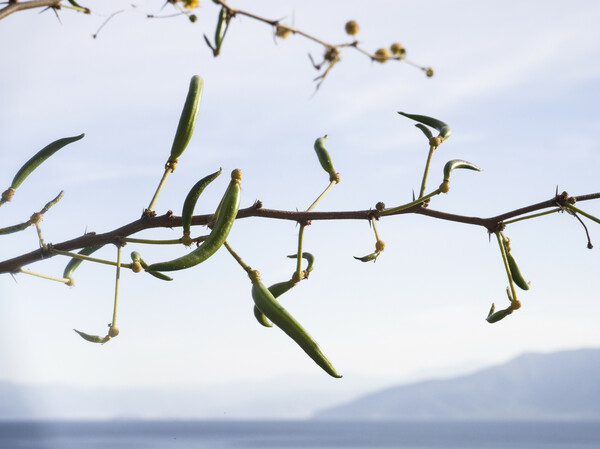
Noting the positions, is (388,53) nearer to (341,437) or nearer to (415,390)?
(341,437)

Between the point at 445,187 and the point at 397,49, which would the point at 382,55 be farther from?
the point at 445,187

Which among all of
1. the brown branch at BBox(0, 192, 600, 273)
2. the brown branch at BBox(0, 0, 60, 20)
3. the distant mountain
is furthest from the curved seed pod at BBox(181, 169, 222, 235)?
the distant mountain

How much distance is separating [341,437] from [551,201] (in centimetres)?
6664

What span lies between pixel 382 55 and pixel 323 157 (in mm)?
223

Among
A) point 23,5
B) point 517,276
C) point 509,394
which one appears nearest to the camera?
point 23,5

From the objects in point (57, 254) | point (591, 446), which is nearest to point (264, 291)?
point (57, 254)

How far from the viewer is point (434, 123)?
88 cm

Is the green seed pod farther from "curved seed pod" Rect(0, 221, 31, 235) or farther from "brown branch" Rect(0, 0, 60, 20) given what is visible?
"brown branch" Rect(0, 0, 60, 20)

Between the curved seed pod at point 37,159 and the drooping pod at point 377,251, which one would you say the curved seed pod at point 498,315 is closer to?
the drooping pod at point 377,251

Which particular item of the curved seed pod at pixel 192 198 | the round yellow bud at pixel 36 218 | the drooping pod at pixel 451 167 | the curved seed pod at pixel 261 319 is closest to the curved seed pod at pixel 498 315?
the drooping pod at pixel 451 167

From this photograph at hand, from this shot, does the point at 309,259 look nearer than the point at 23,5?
No

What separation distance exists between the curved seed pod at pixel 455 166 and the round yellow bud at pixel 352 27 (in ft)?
0.71

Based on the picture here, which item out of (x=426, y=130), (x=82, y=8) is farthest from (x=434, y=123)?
(x=82, y=8)

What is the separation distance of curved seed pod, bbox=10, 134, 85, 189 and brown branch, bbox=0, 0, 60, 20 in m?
0.16
